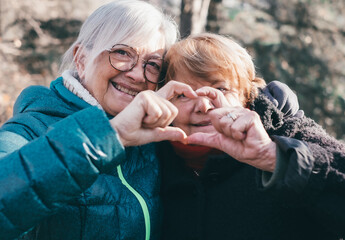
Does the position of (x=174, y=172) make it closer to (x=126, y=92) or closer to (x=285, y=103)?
(x=126, y=92)

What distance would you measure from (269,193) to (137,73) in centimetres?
117

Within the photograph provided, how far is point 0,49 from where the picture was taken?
6.05 m

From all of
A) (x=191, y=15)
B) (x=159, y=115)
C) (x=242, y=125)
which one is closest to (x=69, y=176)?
(x=159, y=115)

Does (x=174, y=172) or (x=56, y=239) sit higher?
(x=174, y=172)

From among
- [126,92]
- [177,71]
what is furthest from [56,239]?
[177,71]

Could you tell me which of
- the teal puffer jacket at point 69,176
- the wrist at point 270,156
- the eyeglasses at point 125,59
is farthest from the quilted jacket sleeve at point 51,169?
the eyeglasses at point 125,59

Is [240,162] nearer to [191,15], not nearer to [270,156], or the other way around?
[270,156]

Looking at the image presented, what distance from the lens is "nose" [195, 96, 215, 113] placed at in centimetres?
217

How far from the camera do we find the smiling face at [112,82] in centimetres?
229

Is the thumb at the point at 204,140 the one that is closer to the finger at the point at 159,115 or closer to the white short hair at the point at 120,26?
the finger at the point at 159,115

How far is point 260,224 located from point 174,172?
64 cm

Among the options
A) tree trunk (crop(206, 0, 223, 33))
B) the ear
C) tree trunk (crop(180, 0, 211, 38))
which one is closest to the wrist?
the ear

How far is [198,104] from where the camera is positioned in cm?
224

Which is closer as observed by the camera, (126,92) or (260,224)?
(260,224)
